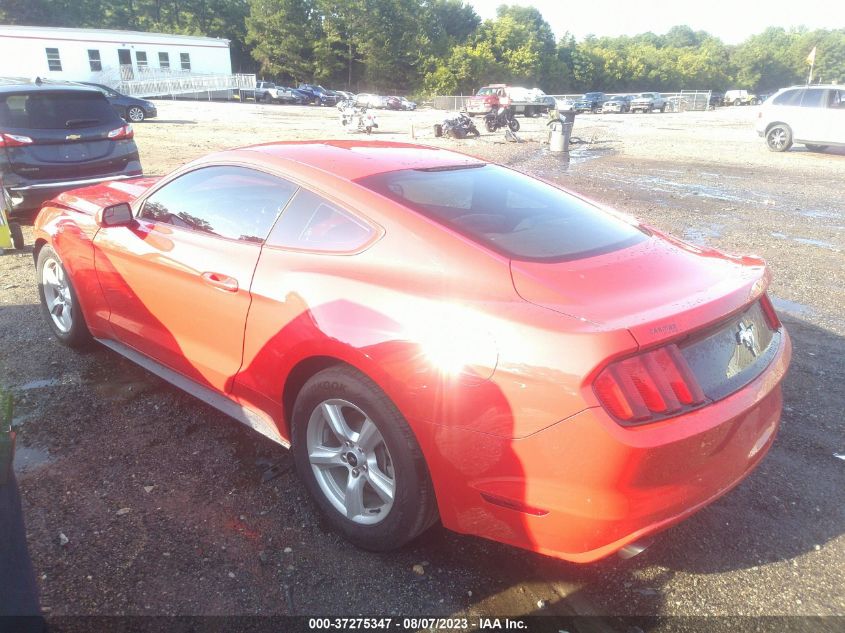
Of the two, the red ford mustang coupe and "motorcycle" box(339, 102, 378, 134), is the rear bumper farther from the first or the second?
"motorcycle" box(339, 102, 378, 134)

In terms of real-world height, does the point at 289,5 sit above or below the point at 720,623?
above

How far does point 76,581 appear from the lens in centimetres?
245

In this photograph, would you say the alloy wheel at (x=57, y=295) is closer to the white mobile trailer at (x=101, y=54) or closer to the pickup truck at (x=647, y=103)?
the white mobile trailer at (x=101, y=54)

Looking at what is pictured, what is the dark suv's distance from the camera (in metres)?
7.48

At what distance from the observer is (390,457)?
241 cm

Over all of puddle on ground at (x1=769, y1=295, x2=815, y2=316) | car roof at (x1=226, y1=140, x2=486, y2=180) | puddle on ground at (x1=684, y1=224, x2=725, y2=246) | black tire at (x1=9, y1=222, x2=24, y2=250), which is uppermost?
car roof at (x1=226, y1=140, x2=486, y2=180)

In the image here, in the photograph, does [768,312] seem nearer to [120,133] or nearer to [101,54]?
[120,133]

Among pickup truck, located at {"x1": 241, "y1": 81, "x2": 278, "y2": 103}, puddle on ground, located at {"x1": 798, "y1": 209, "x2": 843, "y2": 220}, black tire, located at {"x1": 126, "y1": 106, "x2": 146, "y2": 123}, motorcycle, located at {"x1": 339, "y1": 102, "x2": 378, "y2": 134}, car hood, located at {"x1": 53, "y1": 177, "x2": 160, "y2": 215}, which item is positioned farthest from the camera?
pickup truck, located at {"x1": 241, "y1": 81, "x2": 278, "y2": 103}

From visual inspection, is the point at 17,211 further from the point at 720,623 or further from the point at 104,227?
the point at 720,623

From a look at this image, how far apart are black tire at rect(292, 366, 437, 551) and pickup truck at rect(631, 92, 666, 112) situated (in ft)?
183

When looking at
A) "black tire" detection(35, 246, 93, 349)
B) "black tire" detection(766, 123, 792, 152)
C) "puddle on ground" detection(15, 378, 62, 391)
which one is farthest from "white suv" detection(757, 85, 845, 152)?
"puddle on ground" detection(15, 378, 62, 391)

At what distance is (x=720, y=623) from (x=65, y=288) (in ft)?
14.0

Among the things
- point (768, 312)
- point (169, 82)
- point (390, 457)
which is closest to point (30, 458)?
point (390, 457)

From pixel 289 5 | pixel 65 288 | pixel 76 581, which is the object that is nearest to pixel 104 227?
pixel 65 288
